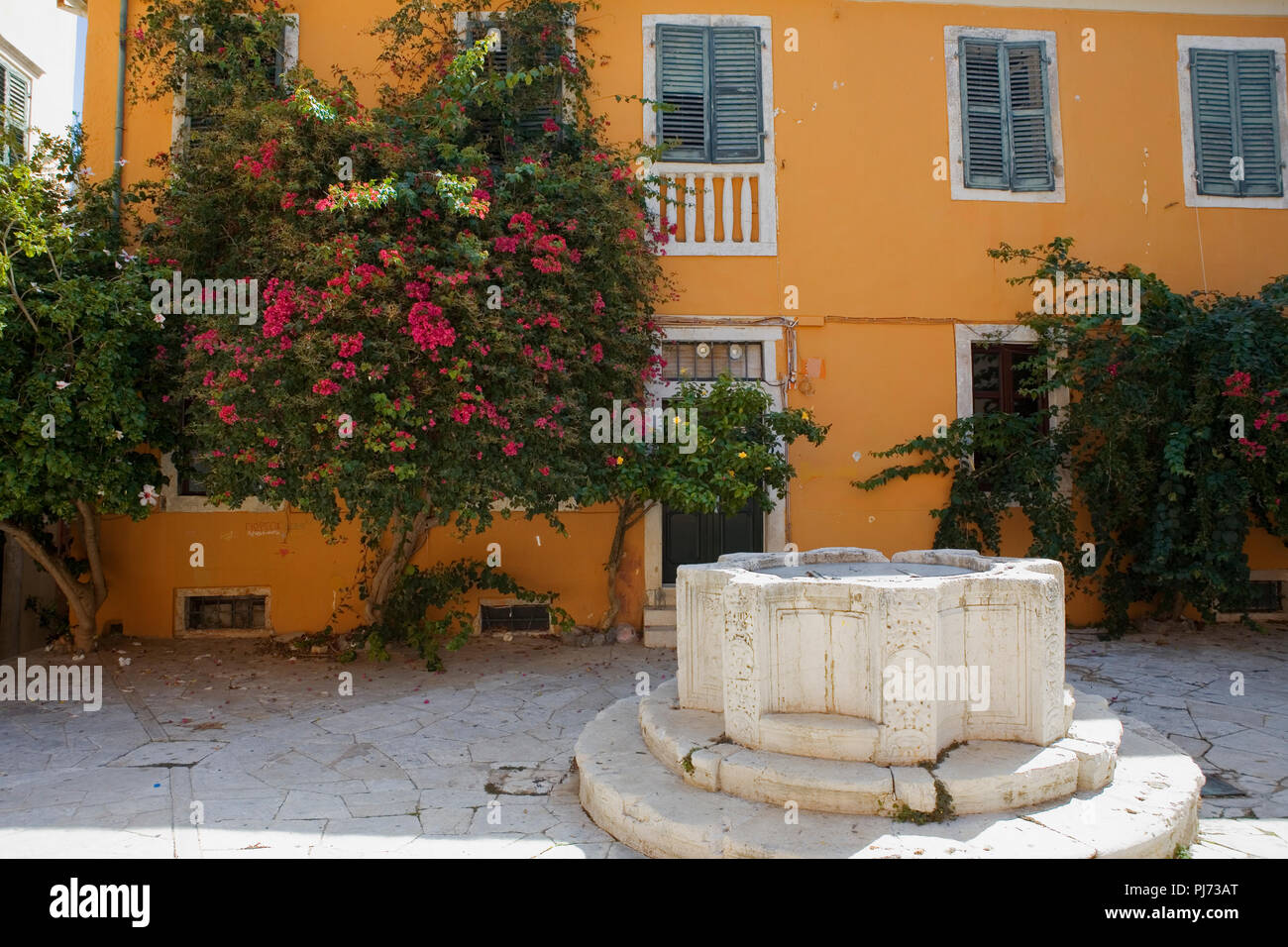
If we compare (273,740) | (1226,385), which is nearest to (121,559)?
(273,740)

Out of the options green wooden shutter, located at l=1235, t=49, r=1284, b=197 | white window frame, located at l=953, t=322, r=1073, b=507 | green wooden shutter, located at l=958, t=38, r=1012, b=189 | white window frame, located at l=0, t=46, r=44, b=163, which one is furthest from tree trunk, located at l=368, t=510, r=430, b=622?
green wooden shutter, located at l=1235, t=49, r=1284, b=197

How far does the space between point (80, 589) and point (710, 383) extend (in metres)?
6.00

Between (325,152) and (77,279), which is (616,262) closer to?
(325,152)

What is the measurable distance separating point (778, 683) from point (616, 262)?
3953 mm

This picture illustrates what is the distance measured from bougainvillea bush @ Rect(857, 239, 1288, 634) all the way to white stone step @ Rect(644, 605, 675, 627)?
7.54 feet

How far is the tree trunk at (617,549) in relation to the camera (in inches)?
313

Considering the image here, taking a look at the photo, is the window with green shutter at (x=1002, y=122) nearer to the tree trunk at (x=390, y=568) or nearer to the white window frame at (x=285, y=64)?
the tree trunk at (x=390, y=568)

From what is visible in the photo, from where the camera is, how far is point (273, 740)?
5.19 metres

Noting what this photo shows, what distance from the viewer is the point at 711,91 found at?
8.34 meters

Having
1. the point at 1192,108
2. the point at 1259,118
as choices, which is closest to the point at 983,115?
the point at 1192,108

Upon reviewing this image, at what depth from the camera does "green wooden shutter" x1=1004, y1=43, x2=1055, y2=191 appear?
847cm

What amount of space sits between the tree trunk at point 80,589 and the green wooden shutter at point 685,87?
6577mm

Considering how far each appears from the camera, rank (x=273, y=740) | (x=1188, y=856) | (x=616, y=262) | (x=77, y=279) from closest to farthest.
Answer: (x=1188, y=856), (x=273, y=740), (x=77, y=279), (x=616, y=262)

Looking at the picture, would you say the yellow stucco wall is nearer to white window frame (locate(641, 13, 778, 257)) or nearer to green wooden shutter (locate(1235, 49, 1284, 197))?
white window frame (locate(641, 13, 778, 257))
